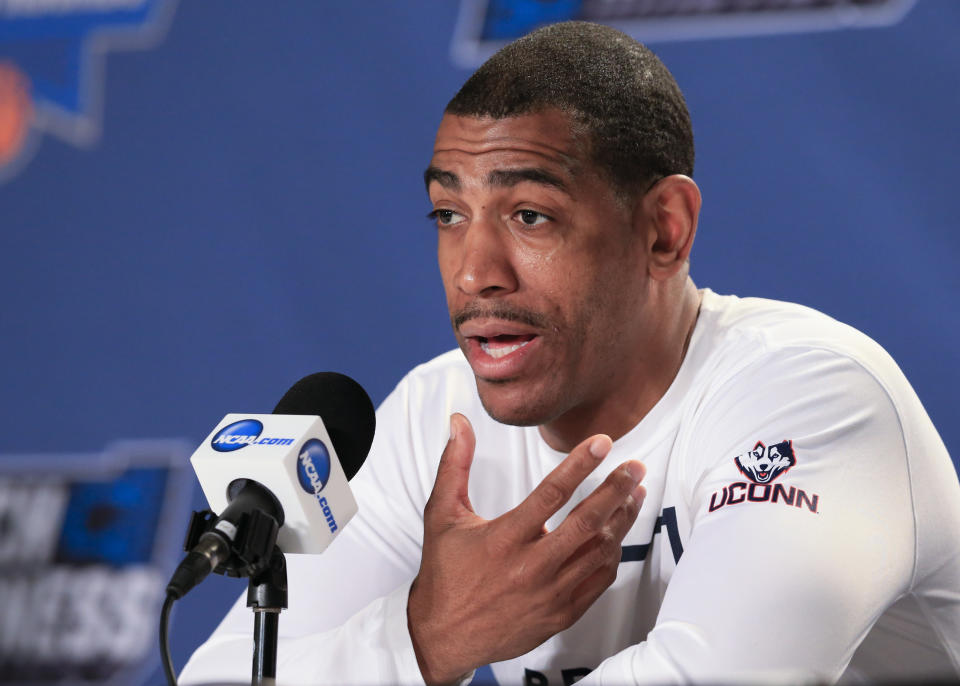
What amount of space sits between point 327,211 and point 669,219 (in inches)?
49.5

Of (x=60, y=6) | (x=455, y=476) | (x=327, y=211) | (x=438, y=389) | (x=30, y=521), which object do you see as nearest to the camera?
(x=455, y=476)

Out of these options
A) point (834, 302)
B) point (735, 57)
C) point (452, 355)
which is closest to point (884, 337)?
point (834, 302)

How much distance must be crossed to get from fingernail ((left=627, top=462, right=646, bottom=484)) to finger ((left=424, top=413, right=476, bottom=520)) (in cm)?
24

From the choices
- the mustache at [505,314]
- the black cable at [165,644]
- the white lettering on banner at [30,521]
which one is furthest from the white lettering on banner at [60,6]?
the black cable at [165,644]

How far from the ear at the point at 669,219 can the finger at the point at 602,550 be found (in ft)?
1.29

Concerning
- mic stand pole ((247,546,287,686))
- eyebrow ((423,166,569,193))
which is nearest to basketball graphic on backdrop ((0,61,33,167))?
eyebrow ((423,166,569,193))

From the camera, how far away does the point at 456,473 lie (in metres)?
1.46

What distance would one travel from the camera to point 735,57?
2.29 m

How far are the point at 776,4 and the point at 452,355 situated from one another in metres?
1.05

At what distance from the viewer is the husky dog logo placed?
4.30 ft

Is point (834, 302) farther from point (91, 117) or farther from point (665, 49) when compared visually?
point (91, 117)

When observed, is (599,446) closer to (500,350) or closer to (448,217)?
(500,350)

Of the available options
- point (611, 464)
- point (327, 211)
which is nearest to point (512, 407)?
point (611, 464)

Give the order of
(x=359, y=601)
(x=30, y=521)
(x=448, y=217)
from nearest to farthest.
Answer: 1. (x=448, y=217)
2. (x=359, y=601)
3. (x=30, y=521)
